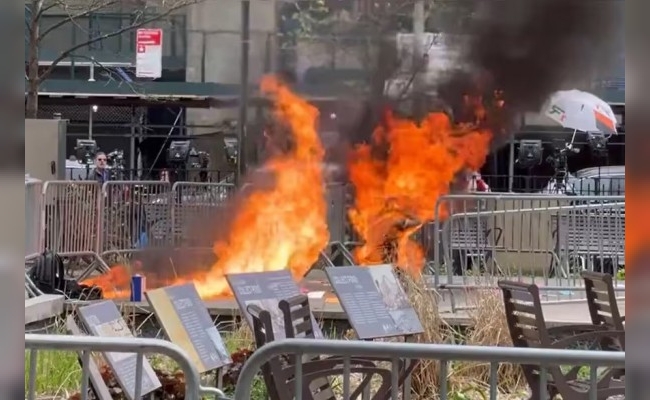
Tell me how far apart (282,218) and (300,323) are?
5969mm

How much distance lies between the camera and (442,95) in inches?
485

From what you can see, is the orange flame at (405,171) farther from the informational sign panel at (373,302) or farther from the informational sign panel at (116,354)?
the informational sign panel at (116,354)

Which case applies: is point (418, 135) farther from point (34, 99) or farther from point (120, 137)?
point (120, 137)

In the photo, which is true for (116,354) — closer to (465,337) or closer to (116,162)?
(465,337)

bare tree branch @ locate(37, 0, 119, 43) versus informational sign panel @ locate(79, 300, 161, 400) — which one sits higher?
bare tree branch @ locate(37, 0, 119, 43)

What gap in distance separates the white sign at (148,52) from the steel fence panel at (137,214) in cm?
310

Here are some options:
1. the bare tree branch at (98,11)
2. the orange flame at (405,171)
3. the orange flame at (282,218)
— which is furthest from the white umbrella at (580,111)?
the bare tree branch at (98,11)

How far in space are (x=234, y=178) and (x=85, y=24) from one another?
456 centimetres

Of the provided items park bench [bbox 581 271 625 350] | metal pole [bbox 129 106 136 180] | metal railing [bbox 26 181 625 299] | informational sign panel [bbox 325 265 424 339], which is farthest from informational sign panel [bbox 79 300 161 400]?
metal pole [bbox 129 106 136 180]

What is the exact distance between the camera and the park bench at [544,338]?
461cm

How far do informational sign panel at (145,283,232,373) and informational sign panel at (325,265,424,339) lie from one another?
71 cm

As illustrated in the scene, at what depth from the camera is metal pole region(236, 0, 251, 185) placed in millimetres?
12086

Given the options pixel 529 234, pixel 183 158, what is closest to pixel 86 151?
pixel 183 158

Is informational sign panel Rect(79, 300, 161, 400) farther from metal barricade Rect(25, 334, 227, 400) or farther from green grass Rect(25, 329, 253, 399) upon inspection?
metal barricade Rect(25, 334, 227, 400)
